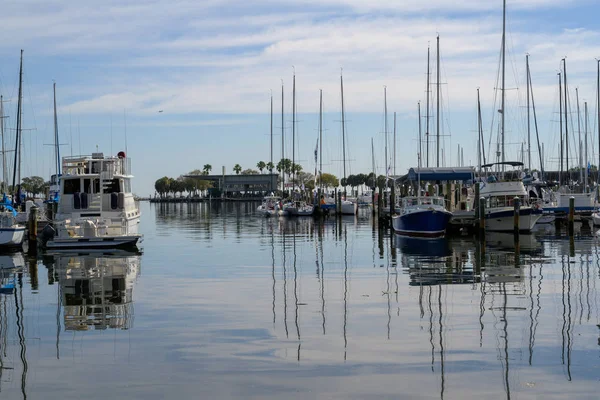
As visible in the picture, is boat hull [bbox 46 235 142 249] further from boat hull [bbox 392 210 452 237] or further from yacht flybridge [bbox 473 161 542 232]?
yacht flybridge [bbox 473 161 542 232]

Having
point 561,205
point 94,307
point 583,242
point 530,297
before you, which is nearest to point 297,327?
point 94,307

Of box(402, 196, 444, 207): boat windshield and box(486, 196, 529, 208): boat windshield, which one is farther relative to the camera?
box(486, 196, 529, 208): boat windshield

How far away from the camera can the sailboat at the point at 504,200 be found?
47.6 m

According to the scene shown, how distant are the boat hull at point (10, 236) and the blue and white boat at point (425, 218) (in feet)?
71.2

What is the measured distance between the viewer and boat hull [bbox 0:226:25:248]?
124 ft

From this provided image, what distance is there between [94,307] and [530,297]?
451 inches

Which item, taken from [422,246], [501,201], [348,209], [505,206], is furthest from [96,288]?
[348,209]

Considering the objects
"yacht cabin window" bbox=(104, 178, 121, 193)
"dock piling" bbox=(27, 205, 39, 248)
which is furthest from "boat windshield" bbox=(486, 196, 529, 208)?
"dock piling" bbox=(27, 205, 39, 248)

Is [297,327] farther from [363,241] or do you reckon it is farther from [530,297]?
[363,241]

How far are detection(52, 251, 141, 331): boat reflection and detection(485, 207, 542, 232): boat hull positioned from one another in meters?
22.9

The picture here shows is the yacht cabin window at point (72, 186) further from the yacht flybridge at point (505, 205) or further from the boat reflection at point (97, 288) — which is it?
the yacht flybridge at point (505, 205)

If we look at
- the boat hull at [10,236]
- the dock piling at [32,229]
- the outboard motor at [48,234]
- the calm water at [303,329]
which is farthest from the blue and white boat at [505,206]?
the boat hull at [10,236]

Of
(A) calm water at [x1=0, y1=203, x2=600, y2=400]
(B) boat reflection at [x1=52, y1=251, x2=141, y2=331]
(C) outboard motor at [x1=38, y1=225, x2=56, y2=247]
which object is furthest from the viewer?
(C) outboard motor at [x1=38, y1=225, x2=56, y2=247]

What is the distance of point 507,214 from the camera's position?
47688 millimetres
